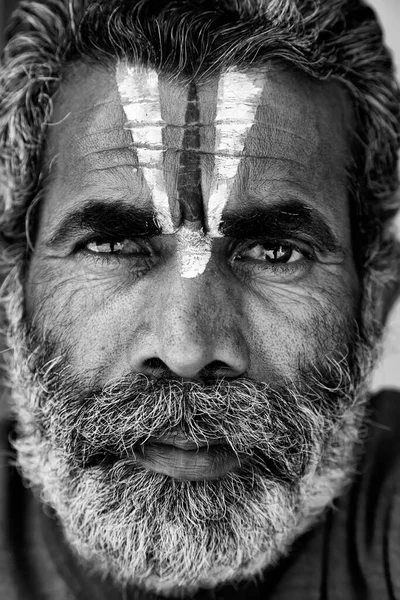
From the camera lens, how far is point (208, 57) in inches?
61.7

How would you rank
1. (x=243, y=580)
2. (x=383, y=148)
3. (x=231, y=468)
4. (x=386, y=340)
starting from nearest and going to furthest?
(x=231, y=468), (x=243, y=580), (x=383, y=148), (x=386, y=340)

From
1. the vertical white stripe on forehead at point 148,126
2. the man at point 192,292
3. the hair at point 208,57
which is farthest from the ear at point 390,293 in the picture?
the vertical white stripe on forehead at point 148,126

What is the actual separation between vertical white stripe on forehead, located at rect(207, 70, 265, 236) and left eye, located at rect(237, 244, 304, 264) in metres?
0.12

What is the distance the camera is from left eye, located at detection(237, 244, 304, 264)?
160 centimetres

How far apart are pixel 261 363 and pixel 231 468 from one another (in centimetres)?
23

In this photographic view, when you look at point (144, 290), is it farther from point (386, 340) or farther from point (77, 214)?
point (386, 340)

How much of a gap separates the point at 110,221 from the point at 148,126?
217 mm

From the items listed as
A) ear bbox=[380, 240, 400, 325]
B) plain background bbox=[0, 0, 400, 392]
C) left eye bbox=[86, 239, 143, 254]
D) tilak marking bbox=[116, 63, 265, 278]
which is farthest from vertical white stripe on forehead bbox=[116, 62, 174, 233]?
plain background bbox=[0, 0, 400, 392]

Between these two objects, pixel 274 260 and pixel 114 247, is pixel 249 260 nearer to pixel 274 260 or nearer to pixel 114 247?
pixel 274 260

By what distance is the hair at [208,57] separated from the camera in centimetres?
159

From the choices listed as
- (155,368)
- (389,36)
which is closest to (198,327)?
(155,368)

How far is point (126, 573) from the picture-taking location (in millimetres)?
1671

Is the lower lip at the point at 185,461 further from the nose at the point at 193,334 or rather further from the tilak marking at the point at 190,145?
the tilak marking at the point at 190,145

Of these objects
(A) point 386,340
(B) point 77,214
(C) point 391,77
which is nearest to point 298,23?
(C) point 391,77
